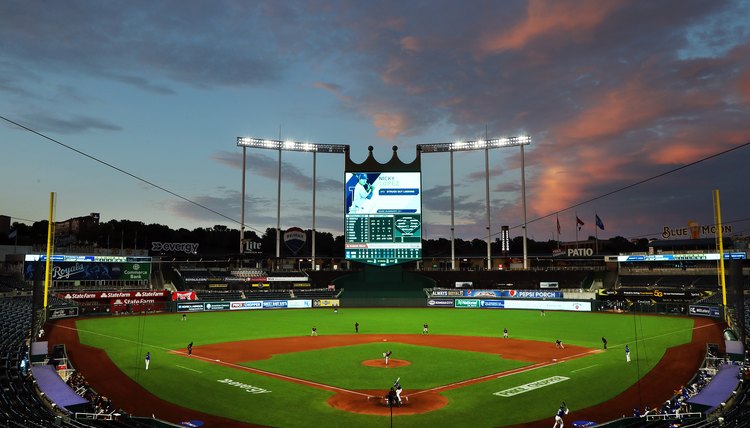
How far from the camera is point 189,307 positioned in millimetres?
71562

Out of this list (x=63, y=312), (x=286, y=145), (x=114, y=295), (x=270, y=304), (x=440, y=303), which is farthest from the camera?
(x=286, y=145)

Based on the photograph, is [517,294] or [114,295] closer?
[114,295]

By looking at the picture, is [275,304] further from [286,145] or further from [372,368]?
[372,368]

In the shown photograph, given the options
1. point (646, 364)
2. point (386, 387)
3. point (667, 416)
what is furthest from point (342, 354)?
point (667, 416)

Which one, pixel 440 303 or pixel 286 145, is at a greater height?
pixel 286 145

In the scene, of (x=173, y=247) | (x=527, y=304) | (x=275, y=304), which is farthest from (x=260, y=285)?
(x=527, y=304)

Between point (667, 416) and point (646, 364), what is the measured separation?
1631 cm

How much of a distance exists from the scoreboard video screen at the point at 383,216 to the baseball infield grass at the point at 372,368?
1469cm

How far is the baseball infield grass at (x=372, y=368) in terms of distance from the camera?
22719mm

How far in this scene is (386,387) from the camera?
27188 millimetres

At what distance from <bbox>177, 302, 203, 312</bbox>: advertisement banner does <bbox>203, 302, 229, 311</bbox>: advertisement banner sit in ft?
2.29

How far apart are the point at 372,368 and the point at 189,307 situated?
47.0 m

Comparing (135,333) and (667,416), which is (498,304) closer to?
(135,333)

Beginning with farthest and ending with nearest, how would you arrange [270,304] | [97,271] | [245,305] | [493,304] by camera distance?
[493,304]
[97,271]
[270,304]
[245,305]
